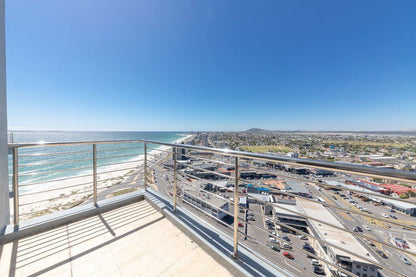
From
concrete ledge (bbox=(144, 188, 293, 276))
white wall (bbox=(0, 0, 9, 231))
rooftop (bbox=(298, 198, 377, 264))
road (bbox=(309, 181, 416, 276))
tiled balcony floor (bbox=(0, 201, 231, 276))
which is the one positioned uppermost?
white wall (bbox=(0, 0, 9, 231))

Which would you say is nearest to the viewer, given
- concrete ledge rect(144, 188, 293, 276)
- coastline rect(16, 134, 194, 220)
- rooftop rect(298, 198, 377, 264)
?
concrete ledge rect(144, 188, 293, 276)

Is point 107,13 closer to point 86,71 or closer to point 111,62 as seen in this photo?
point 111,62

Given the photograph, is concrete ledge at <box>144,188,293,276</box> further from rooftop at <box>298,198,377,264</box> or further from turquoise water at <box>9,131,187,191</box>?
rooftop at <box>298,198,377,264</box>

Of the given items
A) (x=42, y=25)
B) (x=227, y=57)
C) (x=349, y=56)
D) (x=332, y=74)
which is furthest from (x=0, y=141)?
(x=332, y=74)

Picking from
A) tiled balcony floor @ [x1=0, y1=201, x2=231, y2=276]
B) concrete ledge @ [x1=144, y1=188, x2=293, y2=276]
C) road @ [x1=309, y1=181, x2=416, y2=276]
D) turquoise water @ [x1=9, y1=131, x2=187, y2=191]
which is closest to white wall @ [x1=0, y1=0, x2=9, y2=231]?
turquoise water @ [x1=9, y1=131, x2=187, y2=191]

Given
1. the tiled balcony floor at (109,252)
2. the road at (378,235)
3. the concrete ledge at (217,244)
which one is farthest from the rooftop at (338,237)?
the tiled balcony floor at (109,252)

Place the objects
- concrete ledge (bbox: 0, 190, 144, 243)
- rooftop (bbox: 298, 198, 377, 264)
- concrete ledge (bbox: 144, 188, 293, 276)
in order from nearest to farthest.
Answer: concrete ledge (bbox: 144, 188, 293, 276) → concrete ledge (bbox: 0, 190, 144, 243) → rooftop (bbox: 298, 198, 377, 264)
